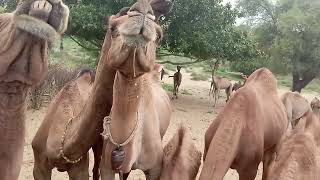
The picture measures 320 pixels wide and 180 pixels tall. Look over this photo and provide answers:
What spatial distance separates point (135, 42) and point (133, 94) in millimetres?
514

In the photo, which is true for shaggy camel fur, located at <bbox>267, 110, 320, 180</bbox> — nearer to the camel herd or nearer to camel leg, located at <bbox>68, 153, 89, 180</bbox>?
the camel herd

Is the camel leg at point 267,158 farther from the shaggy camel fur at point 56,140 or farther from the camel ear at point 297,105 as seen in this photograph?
the shaggy camel fur at point 56,140

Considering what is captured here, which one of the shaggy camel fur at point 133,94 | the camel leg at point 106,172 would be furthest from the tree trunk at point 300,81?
the camel leg at point 106,172

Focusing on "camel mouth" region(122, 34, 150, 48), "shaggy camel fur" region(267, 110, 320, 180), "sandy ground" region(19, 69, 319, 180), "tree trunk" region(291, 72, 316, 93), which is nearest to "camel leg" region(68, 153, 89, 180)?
"sandy ground" region(19, 69, 319, 180)

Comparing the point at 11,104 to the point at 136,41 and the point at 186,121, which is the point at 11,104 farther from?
the point at 186,121

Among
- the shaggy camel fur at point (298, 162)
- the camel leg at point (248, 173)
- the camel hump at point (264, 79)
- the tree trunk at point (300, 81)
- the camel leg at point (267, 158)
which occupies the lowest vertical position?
the tree trunk at point (300, 81)

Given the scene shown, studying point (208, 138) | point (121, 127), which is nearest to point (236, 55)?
point (208, 138)

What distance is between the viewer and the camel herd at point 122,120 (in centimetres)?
196

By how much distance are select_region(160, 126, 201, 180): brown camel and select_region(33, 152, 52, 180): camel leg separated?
104 cm

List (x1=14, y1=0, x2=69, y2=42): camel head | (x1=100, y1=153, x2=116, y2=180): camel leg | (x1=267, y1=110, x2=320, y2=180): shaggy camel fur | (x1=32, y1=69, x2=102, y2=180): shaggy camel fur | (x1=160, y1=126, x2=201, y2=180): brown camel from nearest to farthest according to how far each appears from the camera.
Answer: (x1=14, y1=0, x2=69, y2=42): camel head
(x1=267, y1=110, x2=320, y2=180): shaggy camel fur
(x1=100, y1=153, x2=116, y2=180): camel leg
(x1=160, y1=126, x2=201, y2=180): brown camel
(x1=32, y1=69, x2=102, y2=180): shaggy camel fur

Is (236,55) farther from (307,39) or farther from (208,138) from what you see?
(208,138)

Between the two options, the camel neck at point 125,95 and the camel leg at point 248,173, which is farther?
the camel leg at point 248,173

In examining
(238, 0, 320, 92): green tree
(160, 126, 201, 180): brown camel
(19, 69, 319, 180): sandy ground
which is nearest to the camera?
(160, 126, 201, 180): brown camel

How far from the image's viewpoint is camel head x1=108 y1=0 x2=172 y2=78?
8.40 feet
